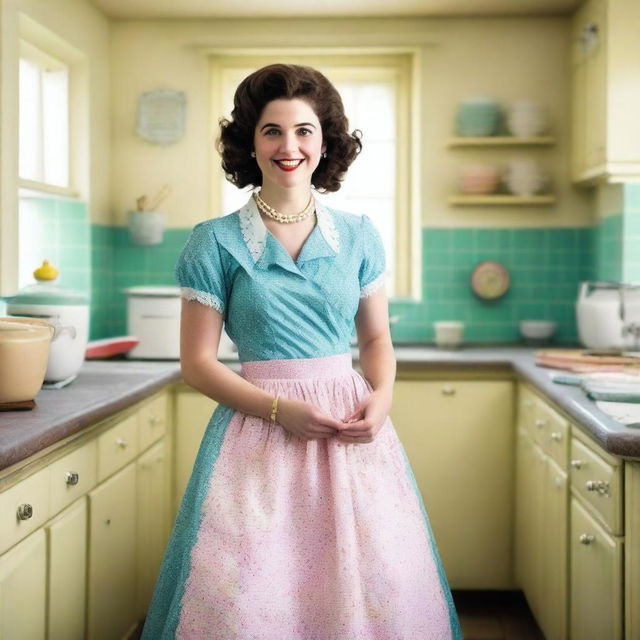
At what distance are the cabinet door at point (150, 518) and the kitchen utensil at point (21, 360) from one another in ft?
2.51

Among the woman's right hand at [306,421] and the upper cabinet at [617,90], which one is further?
the upper cabinet at [617,90]

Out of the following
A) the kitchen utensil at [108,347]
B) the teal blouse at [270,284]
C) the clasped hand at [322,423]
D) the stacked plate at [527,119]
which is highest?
the stacked plate at [527,119]

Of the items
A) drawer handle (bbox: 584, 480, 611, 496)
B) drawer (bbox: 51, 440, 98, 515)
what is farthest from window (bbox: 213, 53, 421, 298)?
drawer (bbox: 51, 440, 98, 515)

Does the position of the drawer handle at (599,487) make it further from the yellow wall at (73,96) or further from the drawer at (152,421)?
the yellow wall at (73,96)

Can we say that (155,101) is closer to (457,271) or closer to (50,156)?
(50,156)

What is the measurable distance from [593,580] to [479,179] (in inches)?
80.3

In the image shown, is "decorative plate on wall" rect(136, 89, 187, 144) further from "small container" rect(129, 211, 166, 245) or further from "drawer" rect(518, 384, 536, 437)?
"drawer" rect(518, 384, 536, 437)

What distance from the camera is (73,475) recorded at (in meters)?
2.22

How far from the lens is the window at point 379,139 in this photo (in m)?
4.13

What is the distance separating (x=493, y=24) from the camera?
4035 mm

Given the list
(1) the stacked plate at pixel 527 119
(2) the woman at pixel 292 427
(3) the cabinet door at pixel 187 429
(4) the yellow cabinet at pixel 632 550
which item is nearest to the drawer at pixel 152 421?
(3) the cabinet door at pixel 187 429

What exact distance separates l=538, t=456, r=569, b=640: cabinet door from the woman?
2.86ft

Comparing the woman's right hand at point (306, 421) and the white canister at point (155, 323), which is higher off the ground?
the white canister at point (155, 323)

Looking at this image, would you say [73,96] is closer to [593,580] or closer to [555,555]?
[555,555]
